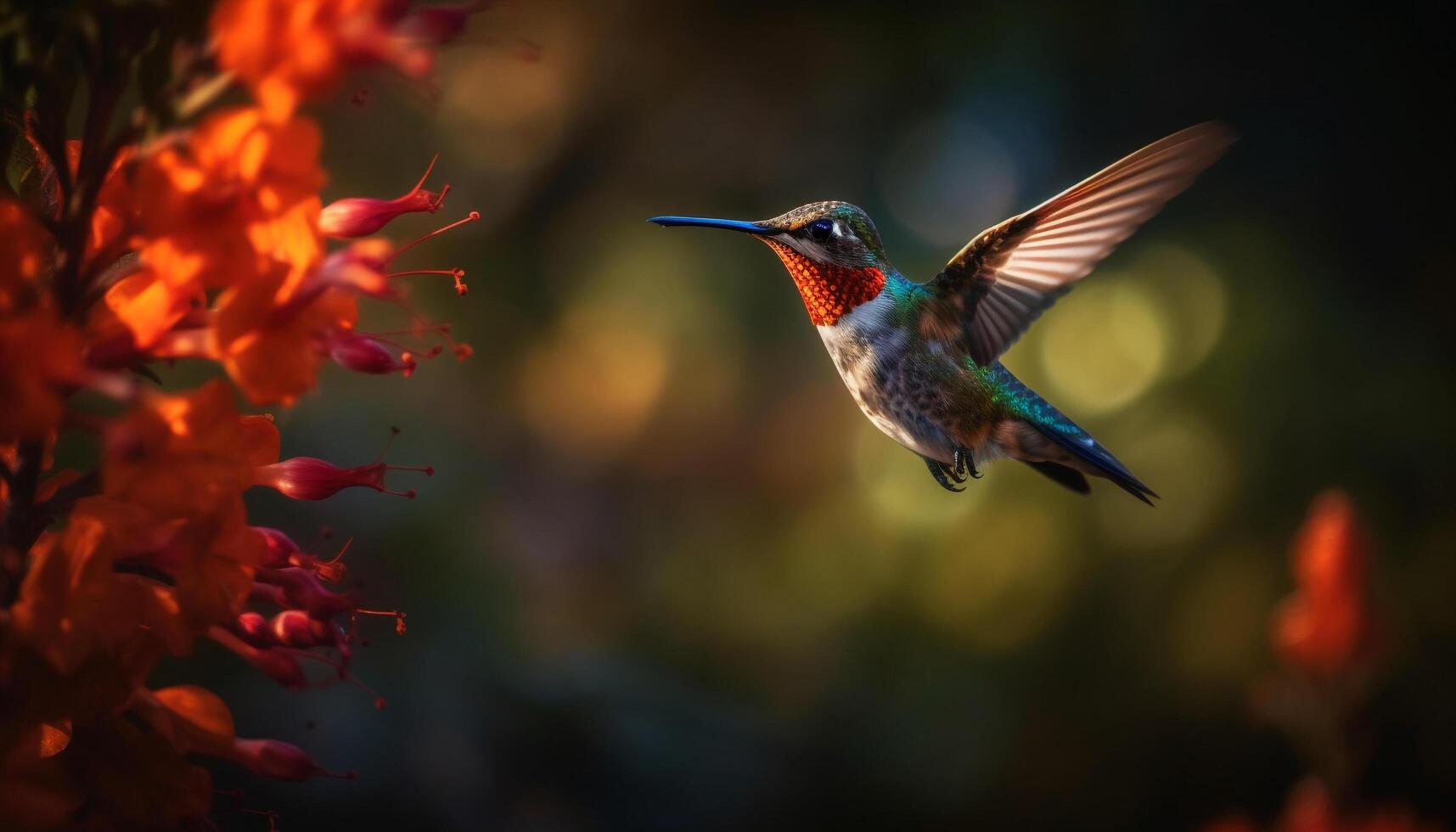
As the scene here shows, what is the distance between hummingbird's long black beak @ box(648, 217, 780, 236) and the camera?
1498 millimetres

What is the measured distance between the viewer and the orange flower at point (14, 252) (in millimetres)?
795

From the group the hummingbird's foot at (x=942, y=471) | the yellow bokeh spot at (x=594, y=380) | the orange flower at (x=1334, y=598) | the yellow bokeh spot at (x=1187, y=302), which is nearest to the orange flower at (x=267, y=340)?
the hummingbird's foot at (x=942, y=471)

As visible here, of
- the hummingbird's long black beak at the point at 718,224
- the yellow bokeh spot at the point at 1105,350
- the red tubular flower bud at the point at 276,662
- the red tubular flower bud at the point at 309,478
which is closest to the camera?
the red tubular flower bud at the point at 276,662

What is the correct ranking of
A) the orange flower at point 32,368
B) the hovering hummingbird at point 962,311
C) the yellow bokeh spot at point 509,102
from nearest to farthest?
the orange flower at point 32,368, the hovering hummingbird at point 962,311, the yellow bokeh spot at point 509,102

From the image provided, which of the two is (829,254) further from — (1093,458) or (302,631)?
(302,631)

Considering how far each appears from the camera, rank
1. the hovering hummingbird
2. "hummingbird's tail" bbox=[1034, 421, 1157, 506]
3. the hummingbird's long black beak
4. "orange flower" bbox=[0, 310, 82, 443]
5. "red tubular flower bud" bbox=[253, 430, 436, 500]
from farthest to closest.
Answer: "hummingbird's tail" bbox=[1034, 421, 1157, 506]
the hovering hummingbird
the hummingbird's long black beak
"red tubular flower bud" bbox=[253, 430, 436, 500]
"orange flower" bbox=[0, 310, 82, 443]

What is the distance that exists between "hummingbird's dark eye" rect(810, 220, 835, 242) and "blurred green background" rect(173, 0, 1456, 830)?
80.4 inches

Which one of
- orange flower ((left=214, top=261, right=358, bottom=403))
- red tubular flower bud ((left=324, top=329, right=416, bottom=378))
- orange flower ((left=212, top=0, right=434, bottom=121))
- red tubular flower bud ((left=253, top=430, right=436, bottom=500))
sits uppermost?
orange flower ((left=212, top=0, right=434, bottom=121))

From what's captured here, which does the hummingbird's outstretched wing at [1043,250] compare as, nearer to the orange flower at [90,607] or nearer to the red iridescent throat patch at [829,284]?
the red iridescent throat patch at [829,284]

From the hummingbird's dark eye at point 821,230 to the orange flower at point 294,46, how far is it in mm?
916

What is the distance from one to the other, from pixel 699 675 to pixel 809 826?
0.61m

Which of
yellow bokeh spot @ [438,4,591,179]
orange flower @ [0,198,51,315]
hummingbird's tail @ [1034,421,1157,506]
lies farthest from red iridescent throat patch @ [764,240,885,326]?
yellow bokeh spot @ [438,4,591,179]

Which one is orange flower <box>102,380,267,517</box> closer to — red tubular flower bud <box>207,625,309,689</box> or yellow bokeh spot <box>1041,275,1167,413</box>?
red tubular flower bud <box>207,625,309,689</box>

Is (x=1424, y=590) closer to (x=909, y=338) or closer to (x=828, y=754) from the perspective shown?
(x=828, y=754)
